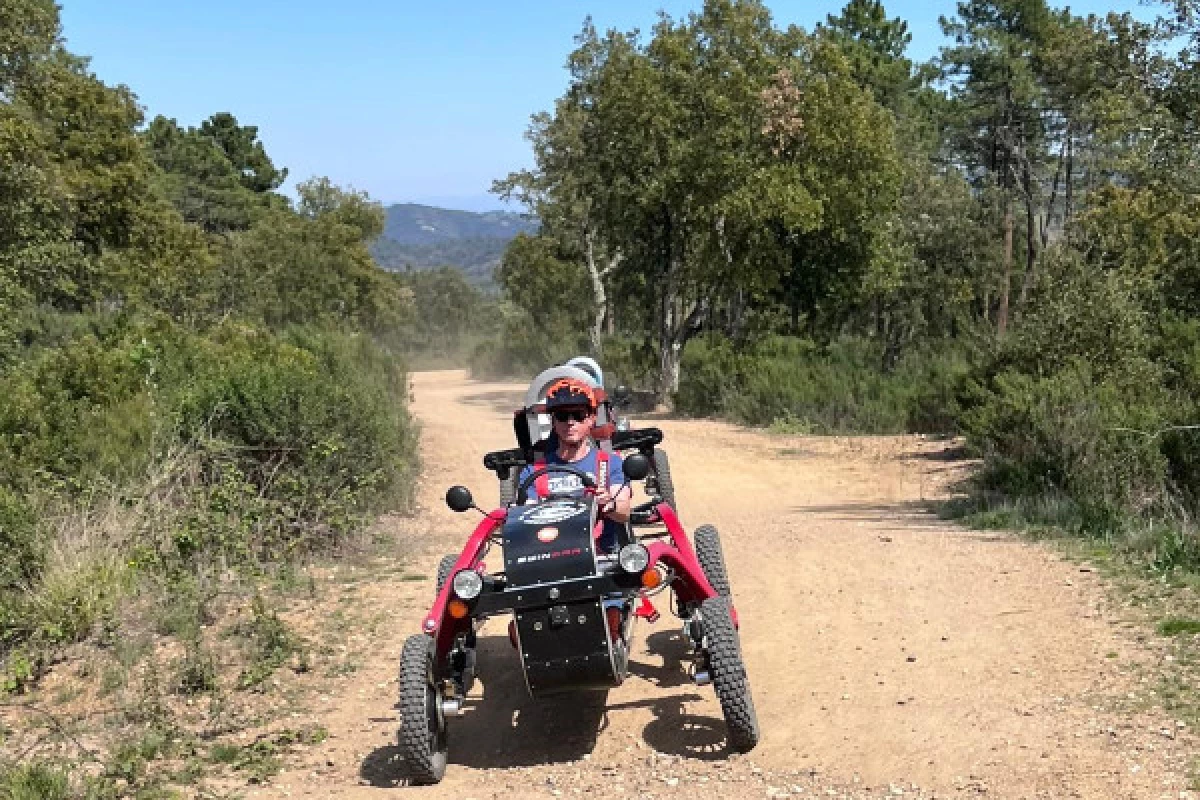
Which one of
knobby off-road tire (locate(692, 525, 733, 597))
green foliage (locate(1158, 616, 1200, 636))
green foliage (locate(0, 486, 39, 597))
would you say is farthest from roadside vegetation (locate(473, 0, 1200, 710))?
green foliage (locate(0, 486, 39, 597))

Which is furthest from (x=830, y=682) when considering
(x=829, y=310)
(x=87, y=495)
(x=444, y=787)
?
(x=829, y=310)

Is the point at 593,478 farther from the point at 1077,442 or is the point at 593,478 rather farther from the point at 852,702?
the point at 1077,442

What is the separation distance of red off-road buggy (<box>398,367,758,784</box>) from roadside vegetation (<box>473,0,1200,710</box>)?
2.86 metres

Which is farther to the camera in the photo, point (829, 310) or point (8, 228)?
point (829, 310)

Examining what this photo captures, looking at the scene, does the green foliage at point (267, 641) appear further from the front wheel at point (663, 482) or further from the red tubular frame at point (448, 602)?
the front wheel at point (663, 482)

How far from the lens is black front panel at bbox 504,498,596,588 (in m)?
4.83

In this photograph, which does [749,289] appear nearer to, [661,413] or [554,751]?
[661,413]

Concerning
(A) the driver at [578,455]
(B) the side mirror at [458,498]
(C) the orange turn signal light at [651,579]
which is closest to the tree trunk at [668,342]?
(A) the driver at [578,455]

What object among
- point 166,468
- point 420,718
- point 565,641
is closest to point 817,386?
point 166,468

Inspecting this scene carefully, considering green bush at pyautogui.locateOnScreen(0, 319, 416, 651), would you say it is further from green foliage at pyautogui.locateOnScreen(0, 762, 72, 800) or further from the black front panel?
the black front panel

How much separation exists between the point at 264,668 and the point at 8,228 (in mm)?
13386

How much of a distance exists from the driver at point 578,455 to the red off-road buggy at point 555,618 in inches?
5.2

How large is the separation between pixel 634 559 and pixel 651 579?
0.46 ft

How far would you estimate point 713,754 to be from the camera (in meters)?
5.15
